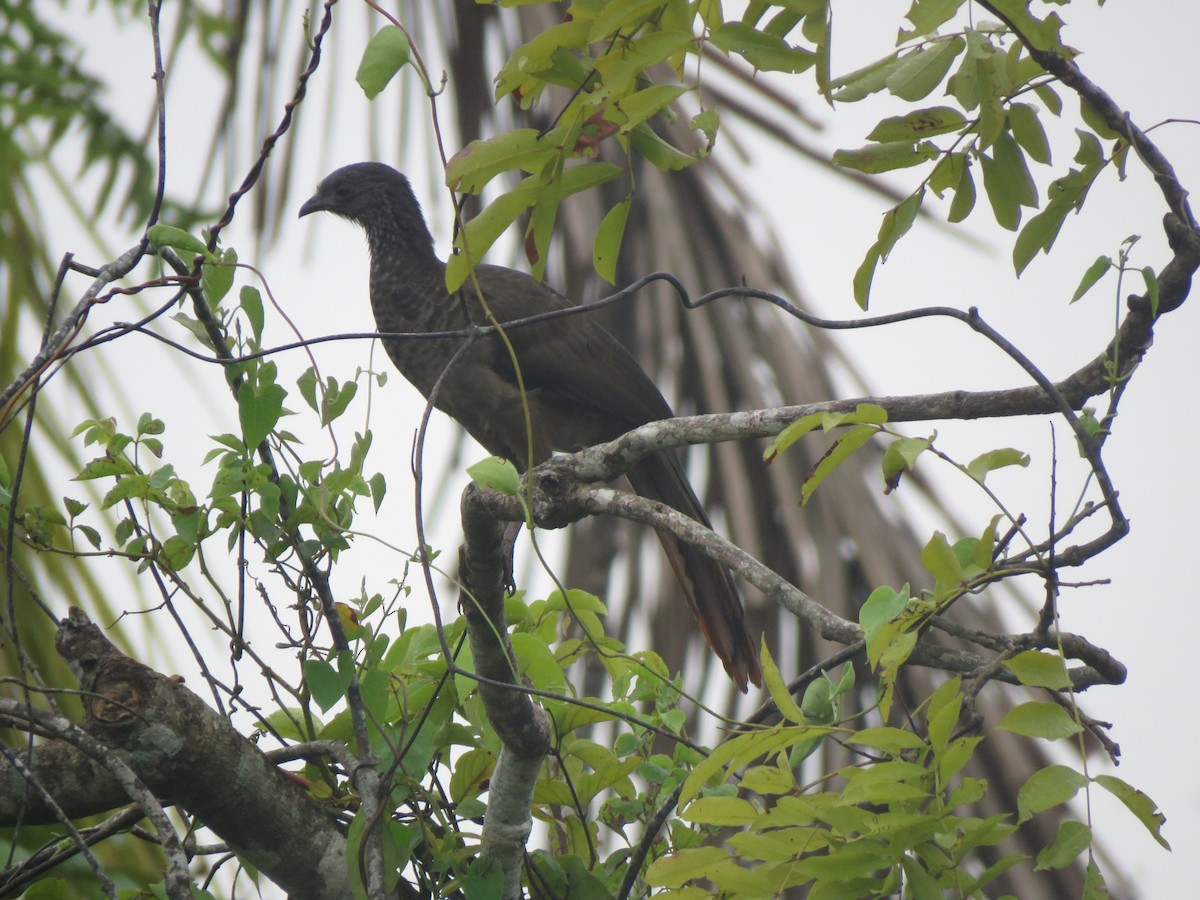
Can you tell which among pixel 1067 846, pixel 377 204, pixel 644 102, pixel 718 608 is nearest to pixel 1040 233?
pixel 644 102

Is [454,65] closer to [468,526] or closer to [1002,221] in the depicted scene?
[468,526]

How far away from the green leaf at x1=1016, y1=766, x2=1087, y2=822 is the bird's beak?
3321mm

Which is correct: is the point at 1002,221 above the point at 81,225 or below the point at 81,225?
Result: below

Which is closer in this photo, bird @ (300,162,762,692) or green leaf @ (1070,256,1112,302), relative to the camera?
green leaf @ (1070,256,1112,302)

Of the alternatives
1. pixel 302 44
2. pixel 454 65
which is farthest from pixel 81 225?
pixel 454 65

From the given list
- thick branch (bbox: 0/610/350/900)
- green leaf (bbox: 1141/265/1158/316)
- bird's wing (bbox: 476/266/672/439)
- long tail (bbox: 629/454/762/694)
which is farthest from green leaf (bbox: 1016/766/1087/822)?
bird's wing (bbox: 476/266/672/439)

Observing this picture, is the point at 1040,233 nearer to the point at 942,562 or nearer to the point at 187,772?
the point at 942,562

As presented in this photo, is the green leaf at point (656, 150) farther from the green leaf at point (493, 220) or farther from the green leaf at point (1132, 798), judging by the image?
the green leaf at point (1132, 798)

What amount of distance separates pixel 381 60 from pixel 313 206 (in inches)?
100

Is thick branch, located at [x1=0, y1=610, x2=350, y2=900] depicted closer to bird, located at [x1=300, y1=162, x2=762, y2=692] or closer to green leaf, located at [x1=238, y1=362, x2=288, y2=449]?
green leaf, located at [x1=238, y1=362, x2=288, y2=449]

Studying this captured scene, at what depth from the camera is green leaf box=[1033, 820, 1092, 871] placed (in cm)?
113

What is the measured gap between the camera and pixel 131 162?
356 centimetres

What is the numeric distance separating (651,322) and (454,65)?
3.69ft

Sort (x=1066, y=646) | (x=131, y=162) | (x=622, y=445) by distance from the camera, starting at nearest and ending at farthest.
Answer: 1. (x=1066, y=646)
2. (x=622, y=445)
3. (x=131, y=162)
